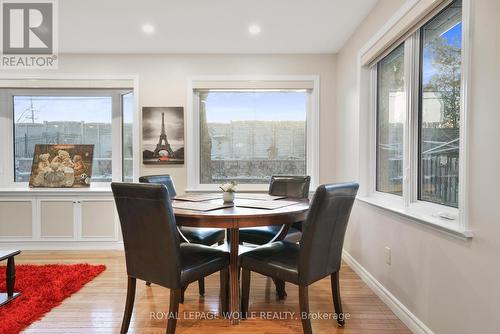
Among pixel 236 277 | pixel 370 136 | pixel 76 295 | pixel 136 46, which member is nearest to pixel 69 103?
pixel 136 46

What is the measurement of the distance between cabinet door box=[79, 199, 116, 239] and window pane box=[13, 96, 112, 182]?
377 millimetres

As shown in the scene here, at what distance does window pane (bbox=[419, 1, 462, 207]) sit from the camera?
171 centimetres

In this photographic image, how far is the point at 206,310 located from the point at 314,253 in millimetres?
1009

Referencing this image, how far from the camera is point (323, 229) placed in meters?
1.72

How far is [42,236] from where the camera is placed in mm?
3586

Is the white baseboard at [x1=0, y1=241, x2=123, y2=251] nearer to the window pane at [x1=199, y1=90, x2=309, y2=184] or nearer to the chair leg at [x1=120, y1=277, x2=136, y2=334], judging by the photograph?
the window pane at [x1=199, y1=90, x2=309, y2=184]

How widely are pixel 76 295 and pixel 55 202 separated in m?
1.62

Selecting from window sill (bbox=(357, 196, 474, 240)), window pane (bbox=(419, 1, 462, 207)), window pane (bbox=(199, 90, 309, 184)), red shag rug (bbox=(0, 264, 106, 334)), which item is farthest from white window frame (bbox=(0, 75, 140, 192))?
window pane (bbox=(419, 1, 462, 207))

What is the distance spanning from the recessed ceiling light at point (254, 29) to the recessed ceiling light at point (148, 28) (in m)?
0.98

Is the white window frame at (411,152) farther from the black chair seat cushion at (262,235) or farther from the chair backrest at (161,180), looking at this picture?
the chair backrest at (161,180)

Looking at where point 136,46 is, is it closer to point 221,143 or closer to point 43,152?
point 221,143

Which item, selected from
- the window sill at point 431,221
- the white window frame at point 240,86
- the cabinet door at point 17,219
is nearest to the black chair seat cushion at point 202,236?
the white window frame at point 240,86

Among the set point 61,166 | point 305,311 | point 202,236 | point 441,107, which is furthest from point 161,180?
point 441,107

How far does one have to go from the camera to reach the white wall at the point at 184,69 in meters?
3.64
